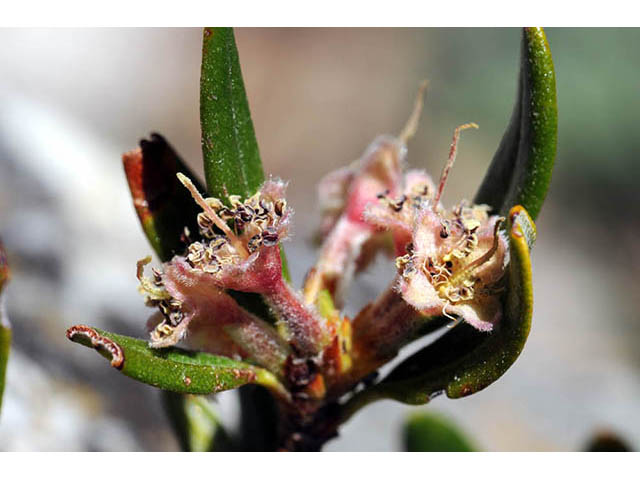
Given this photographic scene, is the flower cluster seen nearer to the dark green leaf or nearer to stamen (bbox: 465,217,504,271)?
stamen (bbox: 465,217,504,271)

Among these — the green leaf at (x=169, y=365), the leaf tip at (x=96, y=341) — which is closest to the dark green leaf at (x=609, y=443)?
the green leaf at (x=169, y=365)

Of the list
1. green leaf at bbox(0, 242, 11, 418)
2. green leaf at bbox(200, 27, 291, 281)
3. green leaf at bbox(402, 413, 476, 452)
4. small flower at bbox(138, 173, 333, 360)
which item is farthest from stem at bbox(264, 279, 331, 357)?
green leaf at bbox(402, 413, 476, 452)

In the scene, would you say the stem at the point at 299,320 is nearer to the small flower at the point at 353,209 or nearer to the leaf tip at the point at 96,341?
the small flower at the point at 353,209

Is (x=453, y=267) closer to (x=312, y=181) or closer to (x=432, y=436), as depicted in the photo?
(x=432, y=436)

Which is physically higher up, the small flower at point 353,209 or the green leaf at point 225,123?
the green leaf at point 225,123

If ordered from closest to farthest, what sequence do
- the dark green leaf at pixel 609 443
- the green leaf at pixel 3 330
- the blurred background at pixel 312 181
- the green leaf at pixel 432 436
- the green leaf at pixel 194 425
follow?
the green leaf at pixel 3 330
the green leaf at pixel 194 425
the dark green leaf at pixel 609 443
the green leaf at pixel 432 436
the blurred background at pixel 312 181

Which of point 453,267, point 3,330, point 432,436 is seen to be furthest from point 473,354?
point 432,436

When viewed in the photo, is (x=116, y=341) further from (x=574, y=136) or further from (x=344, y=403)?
(x=574, y=136)
